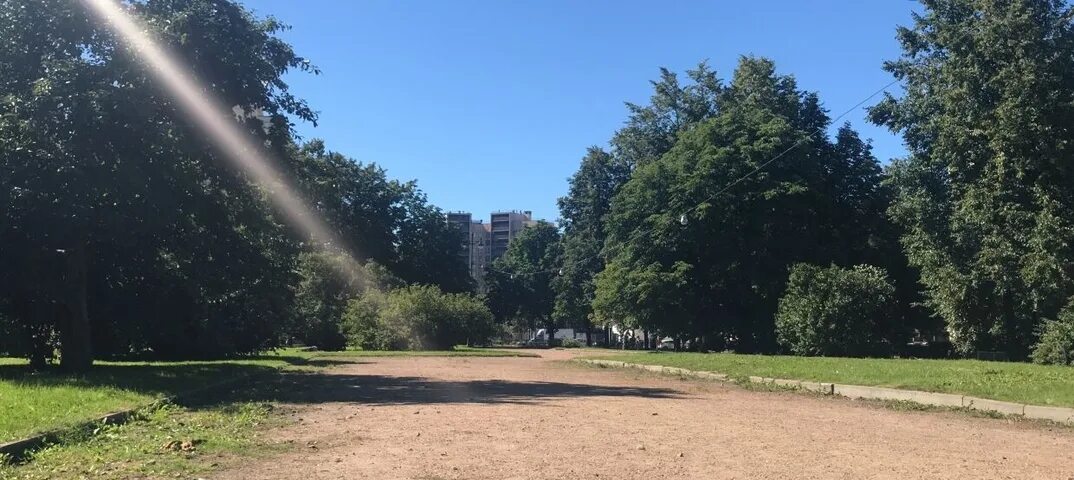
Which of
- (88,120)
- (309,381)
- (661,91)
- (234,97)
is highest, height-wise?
(661,91)

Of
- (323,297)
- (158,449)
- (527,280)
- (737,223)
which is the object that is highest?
(527,280)

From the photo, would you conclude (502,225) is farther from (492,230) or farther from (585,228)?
(585,228)

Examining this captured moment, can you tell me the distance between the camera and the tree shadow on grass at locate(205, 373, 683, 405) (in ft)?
51.0

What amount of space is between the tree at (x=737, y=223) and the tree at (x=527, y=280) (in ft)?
155

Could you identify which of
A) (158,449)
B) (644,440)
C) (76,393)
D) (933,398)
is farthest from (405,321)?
(158,449)

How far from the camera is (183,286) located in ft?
78.3

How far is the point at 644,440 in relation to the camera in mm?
9969

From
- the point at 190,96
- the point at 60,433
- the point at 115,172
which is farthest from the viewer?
the point at 190,96

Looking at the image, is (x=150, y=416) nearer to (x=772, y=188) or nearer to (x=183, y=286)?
(x=183, y=286)

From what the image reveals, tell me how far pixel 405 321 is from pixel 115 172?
3499 centimetres

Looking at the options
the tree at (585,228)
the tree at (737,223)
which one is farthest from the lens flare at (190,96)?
the tree at (585,228)

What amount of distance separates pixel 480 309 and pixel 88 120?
1612 inches

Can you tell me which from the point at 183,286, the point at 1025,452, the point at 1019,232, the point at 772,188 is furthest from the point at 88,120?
the point at 772,188

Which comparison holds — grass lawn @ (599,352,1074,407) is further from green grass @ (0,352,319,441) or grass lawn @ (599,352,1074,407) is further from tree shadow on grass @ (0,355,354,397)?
green grass @ (0,352,319,441)
